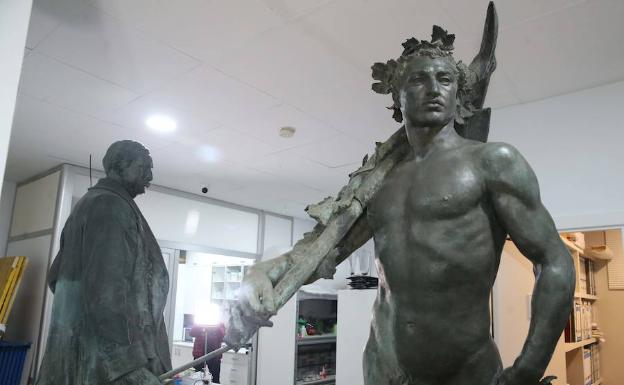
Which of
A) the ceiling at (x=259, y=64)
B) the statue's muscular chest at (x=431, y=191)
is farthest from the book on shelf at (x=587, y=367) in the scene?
the statue's muscular chest at (x=431, y=191)

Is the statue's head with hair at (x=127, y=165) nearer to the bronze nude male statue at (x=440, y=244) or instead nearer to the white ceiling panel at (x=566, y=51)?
the bronze nude male statue at (x=440, y=244)

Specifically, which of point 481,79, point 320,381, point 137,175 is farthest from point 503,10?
point 320,381

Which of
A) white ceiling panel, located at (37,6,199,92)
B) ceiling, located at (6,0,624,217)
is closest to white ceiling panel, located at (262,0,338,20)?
ceiling, located at (6,0,624,217)

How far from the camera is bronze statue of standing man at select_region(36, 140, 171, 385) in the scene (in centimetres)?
126

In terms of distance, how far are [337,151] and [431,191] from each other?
2.89 metres

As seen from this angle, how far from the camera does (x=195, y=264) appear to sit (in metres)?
6.53

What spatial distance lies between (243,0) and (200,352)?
4.22 meters

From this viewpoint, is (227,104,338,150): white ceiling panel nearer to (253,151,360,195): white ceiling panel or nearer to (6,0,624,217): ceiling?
(6,0,624,217): ceiling

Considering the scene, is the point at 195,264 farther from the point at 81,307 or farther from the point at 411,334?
the point at 411,334

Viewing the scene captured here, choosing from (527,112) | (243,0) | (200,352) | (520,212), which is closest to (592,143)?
(527,112)

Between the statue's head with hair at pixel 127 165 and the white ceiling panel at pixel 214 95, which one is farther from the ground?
the white ceiling panel at pixel 214 95

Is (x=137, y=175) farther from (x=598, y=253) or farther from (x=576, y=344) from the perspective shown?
(x=598, y=253)

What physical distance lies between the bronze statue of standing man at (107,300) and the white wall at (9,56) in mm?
300

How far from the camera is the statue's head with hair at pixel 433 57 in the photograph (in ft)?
2.74
